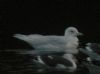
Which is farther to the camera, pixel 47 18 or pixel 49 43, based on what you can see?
pixel 47 18

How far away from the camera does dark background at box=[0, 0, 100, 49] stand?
76.6ft

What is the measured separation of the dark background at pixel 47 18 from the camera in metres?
23.3

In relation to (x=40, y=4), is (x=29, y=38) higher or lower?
lower

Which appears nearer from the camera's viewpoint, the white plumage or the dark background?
the white plumage

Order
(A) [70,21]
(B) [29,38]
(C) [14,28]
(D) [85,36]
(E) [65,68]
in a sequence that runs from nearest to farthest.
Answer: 1. (E) [65,68]
2. (B) [29,38]
3. (D) [85,36]
4. (C) [14,28]
5. (A) [70,21]

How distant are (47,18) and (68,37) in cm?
548

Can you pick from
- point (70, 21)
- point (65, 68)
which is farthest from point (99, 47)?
point (70, 21)

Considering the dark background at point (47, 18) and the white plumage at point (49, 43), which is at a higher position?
the dark background at point (47, 18)

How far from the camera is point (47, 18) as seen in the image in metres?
27.1

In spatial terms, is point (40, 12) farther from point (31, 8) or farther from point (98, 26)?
point (98, 26)

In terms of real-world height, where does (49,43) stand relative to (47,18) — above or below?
below

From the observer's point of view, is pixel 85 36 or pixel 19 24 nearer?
pixel 85 36

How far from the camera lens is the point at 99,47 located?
17.6 meters

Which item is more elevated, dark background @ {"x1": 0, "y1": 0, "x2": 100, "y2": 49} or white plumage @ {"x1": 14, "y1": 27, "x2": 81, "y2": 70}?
dark background @ {"x1": 0, "y1": 0, "x2": 100, "y2": 49}
